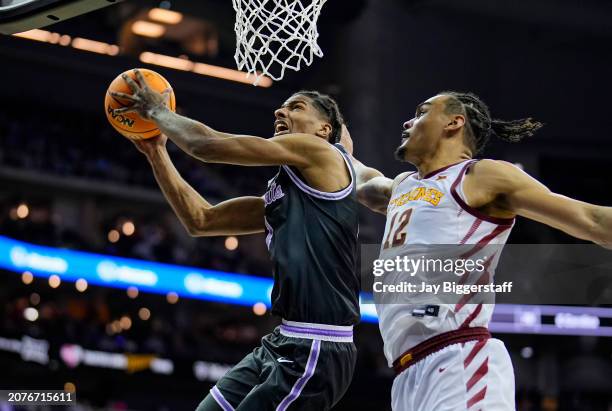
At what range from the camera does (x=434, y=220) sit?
386 cm

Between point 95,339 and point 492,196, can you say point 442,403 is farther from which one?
point 95,339

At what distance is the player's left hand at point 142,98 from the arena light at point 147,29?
20890mm

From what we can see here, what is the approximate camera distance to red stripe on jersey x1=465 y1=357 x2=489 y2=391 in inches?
141

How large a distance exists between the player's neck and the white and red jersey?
10cm

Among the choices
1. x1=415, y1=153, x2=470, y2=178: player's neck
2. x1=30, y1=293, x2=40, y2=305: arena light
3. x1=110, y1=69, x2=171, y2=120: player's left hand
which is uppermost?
x1=110, y1=69, x2=171, y2=120: player's left hand

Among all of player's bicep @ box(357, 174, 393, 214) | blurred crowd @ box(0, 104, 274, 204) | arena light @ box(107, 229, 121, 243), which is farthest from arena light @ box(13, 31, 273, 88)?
player's bicep @ box(357, 174, 393, 214)

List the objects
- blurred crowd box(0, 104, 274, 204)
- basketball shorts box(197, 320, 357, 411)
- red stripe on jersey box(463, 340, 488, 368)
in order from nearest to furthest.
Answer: red stripe on jersey box(463, 340, 488, 368) < basketball shorts box(197, 320, 357, 411) < blurred crowd box(0, 104, 274, 204)

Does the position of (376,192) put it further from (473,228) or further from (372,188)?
(473,228)

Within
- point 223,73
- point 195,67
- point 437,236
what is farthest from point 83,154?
point 437,236

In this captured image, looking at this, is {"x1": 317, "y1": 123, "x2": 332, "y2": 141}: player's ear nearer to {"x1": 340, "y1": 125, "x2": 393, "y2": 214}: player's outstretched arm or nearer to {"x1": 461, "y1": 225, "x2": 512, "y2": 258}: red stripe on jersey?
{"x1": 340, "y1": 125, "x2": 393, "y2": 214}: player's outstretched arm

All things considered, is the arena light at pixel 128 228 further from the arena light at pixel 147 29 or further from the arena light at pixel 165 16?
the arena light at pixel 165 16

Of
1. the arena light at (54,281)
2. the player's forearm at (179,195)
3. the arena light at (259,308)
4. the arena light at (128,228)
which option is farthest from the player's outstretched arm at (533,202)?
the arena light at (128,228)

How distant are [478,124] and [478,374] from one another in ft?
4.02

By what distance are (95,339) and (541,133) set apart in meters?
12.4
